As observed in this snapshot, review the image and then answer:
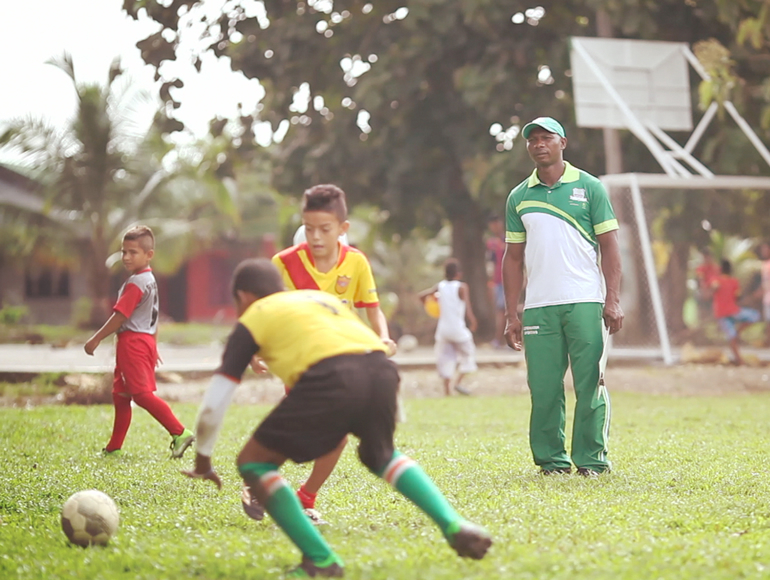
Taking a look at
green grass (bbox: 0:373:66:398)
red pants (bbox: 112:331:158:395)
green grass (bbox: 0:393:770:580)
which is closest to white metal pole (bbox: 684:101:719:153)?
green grass (bbox: 0:393:770:580)

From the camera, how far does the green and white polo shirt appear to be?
6711 millimetres

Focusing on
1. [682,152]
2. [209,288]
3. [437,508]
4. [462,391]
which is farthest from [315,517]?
[209,288]

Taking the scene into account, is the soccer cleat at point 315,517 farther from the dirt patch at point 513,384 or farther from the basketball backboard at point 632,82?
the basketball backboard at point 632,82

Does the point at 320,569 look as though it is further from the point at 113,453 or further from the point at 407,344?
the point at 407,344

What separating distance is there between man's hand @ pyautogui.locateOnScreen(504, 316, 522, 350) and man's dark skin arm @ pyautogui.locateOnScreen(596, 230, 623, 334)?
2.09 ft

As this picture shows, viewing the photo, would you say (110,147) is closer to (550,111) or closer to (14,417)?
(550,111)

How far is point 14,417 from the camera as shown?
11.0 meters

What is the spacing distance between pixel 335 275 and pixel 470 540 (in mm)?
1822

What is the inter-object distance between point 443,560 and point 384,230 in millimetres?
20955

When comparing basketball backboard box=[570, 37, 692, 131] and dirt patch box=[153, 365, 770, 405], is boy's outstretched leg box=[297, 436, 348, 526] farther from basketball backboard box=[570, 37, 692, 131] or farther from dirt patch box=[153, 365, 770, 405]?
basketball backboard box=[570, 37, 692, 131]

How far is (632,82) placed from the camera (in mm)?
17203

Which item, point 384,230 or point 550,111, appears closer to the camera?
point 550,111

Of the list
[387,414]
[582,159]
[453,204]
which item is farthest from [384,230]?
[387,414]

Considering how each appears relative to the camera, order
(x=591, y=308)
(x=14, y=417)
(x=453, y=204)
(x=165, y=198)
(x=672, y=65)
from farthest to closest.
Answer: (x=165, y=198), (x=453, y=204), (x=672, y=65), (x=14, y=417), (x=591, y=308)
